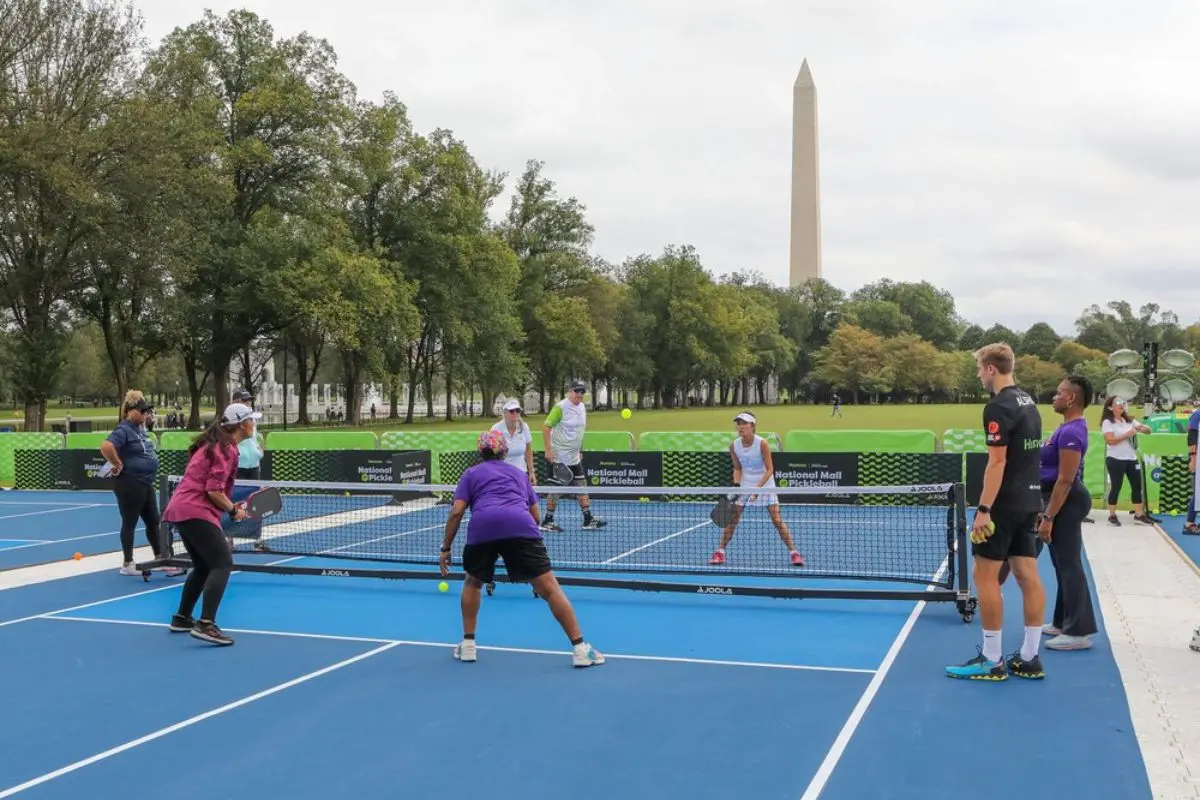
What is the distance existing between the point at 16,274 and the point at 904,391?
10488cm

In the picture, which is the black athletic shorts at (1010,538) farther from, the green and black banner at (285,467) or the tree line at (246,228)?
the tree line at (246,228)

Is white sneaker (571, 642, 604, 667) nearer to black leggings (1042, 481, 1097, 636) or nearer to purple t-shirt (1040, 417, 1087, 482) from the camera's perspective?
black leggings (1042, 481, 1097, 636)

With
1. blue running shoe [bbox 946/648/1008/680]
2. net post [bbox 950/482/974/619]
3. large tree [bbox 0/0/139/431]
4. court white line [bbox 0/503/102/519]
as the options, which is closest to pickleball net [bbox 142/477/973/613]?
net post [bbox 950/482/974/619]

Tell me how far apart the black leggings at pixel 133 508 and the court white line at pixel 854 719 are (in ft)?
26.8

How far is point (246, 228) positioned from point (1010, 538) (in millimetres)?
42528

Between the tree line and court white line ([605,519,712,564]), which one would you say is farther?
the tree line

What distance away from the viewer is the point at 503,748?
5.56 meters

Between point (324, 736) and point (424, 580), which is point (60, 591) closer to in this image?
point (424, 580)

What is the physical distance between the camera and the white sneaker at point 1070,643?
7418 millimetres

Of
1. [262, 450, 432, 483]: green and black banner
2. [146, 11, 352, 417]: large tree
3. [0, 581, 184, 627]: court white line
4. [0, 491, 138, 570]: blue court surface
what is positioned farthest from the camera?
[146, 11, 352, 417]: large tree

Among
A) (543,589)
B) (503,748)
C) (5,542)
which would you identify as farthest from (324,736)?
(5,542)

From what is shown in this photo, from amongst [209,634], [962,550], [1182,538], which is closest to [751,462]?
[962,550]

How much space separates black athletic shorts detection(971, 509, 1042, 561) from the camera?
648cm

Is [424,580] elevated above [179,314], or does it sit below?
below
